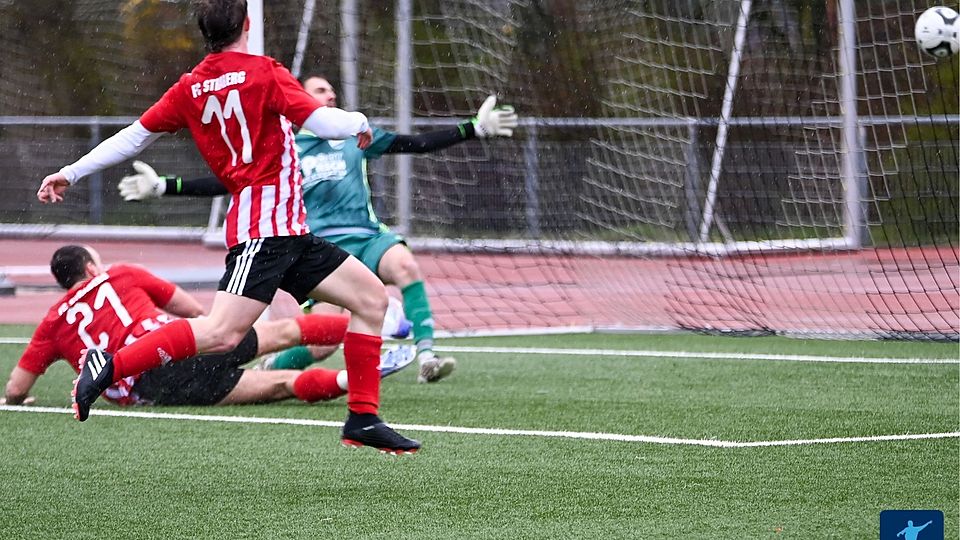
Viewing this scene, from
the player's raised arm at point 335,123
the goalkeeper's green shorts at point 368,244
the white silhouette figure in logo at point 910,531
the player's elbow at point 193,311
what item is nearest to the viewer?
the white silhouette figure in logo at point 910,531

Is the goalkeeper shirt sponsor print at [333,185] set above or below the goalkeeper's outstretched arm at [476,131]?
below

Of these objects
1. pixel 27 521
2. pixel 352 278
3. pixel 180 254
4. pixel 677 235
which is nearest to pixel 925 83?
pixel 677 235

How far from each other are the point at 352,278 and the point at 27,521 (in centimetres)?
146

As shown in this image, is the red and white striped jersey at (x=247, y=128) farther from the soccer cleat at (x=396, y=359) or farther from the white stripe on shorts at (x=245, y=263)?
the soccer cleat at (x=396, y=359)

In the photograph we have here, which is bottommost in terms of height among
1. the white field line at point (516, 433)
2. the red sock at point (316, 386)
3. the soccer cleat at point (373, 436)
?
the white field line at point (516, 433)

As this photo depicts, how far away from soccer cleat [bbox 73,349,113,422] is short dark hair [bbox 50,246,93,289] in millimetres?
1779

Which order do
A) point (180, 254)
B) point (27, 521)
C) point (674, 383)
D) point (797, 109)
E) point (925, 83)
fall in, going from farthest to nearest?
point (180, 254) < point (797, 109) < point (925, 83) < point (674, 383) < point (27, 521)

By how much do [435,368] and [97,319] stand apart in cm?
194

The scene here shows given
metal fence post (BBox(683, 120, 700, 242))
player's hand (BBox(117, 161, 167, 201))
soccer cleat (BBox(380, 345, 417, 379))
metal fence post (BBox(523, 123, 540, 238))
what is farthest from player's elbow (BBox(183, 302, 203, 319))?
metal fence post (BBox(523, 123, 540, 238))

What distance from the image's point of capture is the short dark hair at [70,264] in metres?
7.23

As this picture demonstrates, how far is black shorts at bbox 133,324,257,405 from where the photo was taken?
288 inches

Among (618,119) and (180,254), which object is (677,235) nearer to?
(618,119)

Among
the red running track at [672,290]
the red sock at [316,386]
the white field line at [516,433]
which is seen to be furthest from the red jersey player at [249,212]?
the red running track at [672,290]

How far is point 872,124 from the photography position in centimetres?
939
